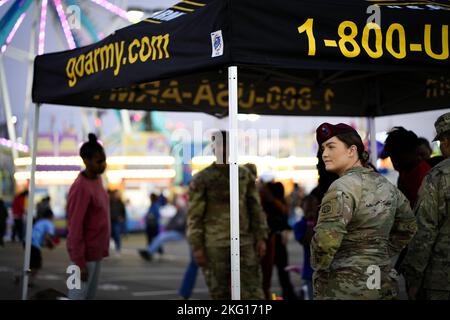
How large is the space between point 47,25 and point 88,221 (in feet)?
16.9

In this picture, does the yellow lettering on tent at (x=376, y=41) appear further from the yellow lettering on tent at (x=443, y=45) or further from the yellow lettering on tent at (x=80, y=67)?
the yellow lettering on tent at (x=80, y=67)

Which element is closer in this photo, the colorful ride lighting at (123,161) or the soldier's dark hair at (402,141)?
the soldier's dark hair at (402,141)

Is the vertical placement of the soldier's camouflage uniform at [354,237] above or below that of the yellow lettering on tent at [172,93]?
below

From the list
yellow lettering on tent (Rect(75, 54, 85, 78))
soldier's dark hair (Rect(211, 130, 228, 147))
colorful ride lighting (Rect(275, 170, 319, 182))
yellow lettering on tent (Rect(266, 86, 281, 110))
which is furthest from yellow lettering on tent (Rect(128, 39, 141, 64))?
colorful ride lighting (Rect(275, 170, 319, 182))

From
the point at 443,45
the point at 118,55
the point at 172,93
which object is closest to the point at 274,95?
the point at 172,93

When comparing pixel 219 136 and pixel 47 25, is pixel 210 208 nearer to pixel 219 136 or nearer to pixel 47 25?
pixel 219 136

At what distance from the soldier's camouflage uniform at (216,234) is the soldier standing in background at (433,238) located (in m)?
1.78

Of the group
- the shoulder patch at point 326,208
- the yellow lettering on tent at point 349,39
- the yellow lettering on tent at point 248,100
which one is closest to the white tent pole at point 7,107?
the yellow lettering on tent at point 248,100

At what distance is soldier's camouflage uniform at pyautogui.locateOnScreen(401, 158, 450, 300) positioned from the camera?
3.85 m

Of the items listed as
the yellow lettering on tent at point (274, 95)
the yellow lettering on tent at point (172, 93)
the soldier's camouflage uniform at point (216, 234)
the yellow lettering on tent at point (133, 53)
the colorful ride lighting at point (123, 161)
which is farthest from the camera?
the colorful ride lighting at point (123, 161)

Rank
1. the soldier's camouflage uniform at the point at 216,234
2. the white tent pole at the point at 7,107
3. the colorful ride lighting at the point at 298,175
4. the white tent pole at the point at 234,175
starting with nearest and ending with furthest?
1. the white tent pole at the point at 234,175
2. the soldier's camouflage uniform at the point at 216,234
3. the white tent pole at the point at 7,107
4. the colorful ride lighting at the point at 298,175

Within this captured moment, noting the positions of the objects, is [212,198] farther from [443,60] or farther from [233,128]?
[443,60]

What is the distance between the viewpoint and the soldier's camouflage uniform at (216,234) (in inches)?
213
